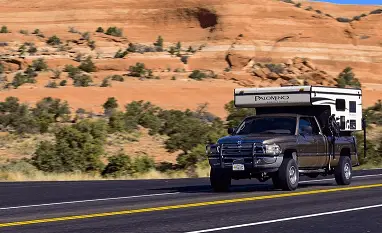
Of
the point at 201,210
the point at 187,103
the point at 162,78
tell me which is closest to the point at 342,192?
the point at 201,210

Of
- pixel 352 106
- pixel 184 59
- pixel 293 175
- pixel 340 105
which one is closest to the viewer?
pixel 293 175

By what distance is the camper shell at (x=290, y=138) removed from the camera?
19.0 metres

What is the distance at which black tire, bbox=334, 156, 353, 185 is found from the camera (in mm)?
21453

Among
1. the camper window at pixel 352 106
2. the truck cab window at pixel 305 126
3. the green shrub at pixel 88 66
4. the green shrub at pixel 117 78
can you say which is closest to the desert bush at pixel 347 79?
the green shrub at pixel 117 78

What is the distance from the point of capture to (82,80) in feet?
225

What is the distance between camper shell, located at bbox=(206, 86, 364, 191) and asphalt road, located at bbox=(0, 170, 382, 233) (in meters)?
0.47

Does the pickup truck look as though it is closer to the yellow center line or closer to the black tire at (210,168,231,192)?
the black tire at (210,168,231,192)

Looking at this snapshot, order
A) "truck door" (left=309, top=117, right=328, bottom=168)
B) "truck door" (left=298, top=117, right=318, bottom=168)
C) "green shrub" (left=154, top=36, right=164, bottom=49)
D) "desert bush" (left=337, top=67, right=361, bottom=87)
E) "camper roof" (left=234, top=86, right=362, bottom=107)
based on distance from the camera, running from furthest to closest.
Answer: "green shrub" (left=154, top=36, right=164, bottom=49)
"desert bush" (left=337, top=67, right=361, bottom=87)
"camper roof" (left=234, top=86, right=362, bottom=107)
"truck door" (left=309, top=117, right=328, bottom=168)
"truck door" (left=298, top=117, right=318, bottom=168)

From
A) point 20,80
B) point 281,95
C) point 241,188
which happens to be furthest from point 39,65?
point 281,95

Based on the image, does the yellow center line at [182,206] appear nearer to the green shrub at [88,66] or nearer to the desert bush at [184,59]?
the green shrub at [88,66]

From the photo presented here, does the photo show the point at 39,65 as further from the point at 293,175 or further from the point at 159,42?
the point at 293,175

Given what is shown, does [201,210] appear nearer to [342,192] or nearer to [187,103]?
[342,192]

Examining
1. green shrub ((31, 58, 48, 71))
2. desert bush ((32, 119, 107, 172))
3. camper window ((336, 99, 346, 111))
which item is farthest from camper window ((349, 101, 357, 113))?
green shrub ((31, 58, 48, 71))

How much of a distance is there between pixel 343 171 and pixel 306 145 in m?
2.02
